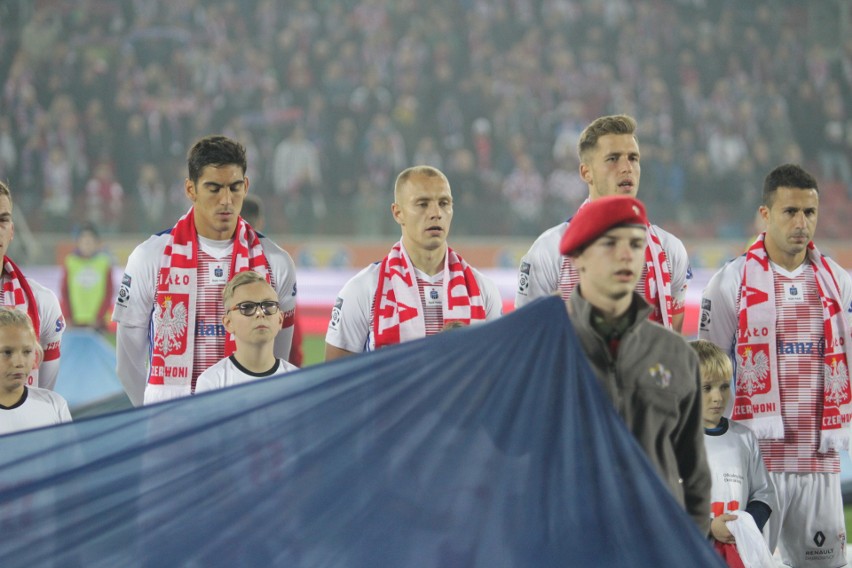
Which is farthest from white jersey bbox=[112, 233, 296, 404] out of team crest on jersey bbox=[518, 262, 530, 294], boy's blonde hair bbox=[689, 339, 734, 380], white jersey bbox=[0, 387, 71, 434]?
boy's blonde hair bbox=[689, 339, 734, 380]

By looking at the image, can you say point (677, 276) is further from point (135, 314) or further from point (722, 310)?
point (135, 314)

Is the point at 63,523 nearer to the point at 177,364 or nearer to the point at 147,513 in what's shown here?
the point at 147,513

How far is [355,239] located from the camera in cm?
1736

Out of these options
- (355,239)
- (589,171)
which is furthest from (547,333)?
(355,239)

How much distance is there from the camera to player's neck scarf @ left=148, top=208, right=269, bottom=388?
4.37 metres

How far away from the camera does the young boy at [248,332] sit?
404 centimetres

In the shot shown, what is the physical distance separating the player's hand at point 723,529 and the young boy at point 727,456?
11cm

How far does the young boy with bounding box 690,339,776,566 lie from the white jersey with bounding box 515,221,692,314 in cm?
34

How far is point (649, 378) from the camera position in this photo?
8.86 ft

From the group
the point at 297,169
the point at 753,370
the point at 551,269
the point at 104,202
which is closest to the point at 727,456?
the point at 753,370

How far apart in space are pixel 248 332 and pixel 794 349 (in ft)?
7.56

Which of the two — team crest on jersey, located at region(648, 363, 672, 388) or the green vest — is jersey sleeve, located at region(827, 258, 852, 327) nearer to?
team crest on jersey, located at region(648, 363, 672, 388)

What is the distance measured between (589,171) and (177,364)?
72.8 inches

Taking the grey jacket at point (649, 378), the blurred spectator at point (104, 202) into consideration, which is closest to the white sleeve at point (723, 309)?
the grey jacket at point (649, 378)
